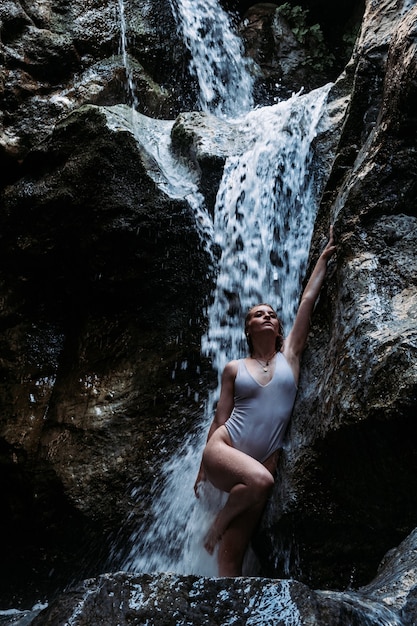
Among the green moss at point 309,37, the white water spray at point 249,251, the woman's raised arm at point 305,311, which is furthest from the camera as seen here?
the green moss at point 309,37

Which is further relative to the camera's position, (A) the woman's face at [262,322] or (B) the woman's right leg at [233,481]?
(A) the woman's face at [262,322]

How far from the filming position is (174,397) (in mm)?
5113

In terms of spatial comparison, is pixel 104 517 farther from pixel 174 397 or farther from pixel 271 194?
pixel 271 194

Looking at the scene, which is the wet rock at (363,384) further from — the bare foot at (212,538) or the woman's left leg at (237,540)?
the bare foot at (212,538)

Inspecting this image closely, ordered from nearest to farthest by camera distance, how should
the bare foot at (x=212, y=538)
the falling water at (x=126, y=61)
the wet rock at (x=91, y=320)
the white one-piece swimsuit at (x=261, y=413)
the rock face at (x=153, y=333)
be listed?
the rock face at (x=153, y=333), the bare foot at (x=212, y=538), the white one-piece swimsuit at (x=261, y=413), the wet rock at (x=91, y=320), the falling water at (x=126, y=61)

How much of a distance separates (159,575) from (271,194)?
400 centimetres

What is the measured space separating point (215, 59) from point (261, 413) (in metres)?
6.49

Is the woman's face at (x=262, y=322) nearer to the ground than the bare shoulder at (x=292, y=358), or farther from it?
farther from it

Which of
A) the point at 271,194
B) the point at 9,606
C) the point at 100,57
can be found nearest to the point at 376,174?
the point at 271,194

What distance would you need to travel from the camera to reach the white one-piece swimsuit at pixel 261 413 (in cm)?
371

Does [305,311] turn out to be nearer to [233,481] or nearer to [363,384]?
[363,384]

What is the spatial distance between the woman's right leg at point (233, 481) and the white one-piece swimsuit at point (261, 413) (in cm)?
13

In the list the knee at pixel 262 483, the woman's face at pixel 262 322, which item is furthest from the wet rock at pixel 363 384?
the woman's face at pixel 262 322

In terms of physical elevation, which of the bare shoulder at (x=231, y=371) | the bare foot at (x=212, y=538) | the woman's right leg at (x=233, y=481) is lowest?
the bare foot at (x=212, y=538)
